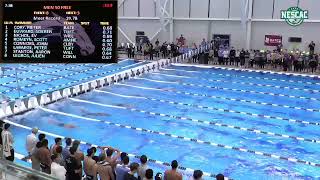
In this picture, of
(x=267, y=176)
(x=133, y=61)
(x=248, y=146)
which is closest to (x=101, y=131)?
(x=248, y=146)

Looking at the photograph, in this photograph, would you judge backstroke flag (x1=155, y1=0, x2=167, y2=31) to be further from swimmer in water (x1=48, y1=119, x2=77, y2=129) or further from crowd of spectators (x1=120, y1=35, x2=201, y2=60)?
swimmer in water (x1=48, y1=119, x2=77, y2=129)

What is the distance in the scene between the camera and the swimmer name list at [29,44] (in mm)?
7836

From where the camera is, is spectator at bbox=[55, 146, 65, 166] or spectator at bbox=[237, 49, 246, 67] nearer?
spectator at bbox=[55, 146, 65, 166]

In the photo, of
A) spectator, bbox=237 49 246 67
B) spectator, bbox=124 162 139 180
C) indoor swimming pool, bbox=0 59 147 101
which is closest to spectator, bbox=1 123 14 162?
spectator, bbox=124 162 139 180

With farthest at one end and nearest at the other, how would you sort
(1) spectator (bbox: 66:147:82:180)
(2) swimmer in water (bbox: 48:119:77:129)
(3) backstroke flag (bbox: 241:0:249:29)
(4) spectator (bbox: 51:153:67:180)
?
1. (3) backstroke flag (bbox: 241:0:249:29)
2. (2) swimmer in water (bbox: 48:119:77:129)
3. (1) spectator (bbox: 66:147:82:180)
4. (4) spectator (bbox: 51:153:67:180)

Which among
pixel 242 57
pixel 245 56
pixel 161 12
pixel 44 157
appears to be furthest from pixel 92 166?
pixel 161 12

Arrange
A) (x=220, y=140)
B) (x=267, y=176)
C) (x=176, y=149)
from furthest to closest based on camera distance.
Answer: (x=220, y=140), (x=176, y=149), (x=267, y=176)

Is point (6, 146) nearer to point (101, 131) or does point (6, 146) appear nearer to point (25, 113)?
point (101, 131)

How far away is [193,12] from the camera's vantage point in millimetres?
27516

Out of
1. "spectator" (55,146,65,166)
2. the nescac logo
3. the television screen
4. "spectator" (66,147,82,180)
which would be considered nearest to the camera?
"spectator" (66,147,82,180)

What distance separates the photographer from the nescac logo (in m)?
24.0

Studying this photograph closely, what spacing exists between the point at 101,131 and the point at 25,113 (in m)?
3.00

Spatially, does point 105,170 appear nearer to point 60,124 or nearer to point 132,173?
point 132,173
